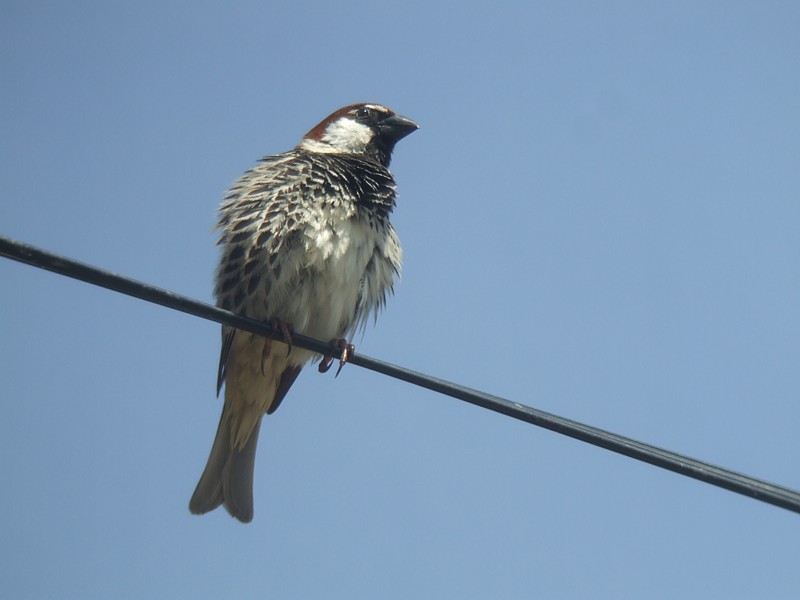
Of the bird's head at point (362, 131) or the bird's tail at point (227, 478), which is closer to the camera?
the bird's tail at point (227, 478)

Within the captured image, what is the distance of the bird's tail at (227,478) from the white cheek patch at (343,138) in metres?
1.93

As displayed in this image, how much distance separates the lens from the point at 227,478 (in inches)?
218

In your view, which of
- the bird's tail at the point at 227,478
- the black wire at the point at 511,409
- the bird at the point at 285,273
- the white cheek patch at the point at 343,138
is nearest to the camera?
the black wire at the point at 511,409

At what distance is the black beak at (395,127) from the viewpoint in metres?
6.22

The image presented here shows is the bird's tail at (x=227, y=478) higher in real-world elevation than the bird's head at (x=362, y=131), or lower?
lower

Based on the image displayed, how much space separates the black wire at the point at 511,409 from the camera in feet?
8.41

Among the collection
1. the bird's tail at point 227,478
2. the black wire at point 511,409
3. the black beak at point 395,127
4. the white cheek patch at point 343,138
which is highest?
the black beak at point 395,127

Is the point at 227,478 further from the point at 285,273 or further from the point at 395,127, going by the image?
the point at 395,127

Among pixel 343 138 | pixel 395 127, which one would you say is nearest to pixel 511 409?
pixel 343 138

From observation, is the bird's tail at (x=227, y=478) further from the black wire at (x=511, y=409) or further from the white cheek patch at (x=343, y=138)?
the black wire at (x=511, y=409)

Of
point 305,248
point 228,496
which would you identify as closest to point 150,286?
point 305,248

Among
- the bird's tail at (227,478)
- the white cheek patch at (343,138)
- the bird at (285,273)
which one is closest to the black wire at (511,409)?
the bird at (285,273)

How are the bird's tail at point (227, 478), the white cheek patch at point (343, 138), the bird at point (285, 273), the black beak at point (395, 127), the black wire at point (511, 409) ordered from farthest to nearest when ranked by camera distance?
the black beak at point (395, 127) < the white cheek patch at point (343, 138) < the bird's tail at point (227, 478) < the bird at point (285, 273) < the black wire at point (511, 409)

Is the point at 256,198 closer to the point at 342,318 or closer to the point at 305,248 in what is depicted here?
the point at 305,248
